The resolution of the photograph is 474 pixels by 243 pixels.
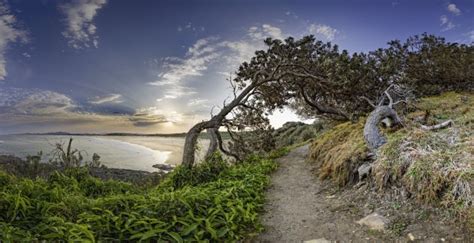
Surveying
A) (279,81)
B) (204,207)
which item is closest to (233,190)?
(204,207)

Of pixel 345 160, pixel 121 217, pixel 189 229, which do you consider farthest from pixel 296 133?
pixel 121 217

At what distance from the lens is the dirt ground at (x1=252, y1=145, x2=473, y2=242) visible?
405cm

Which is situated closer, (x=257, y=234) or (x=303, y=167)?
(x=257, y=234)

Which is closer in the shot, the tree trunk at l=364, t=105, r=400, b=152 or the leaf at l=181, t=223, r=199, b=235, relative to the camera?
the leaf at l=181, t=223, r=199, b=235

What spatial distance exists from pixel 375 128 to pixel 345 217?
10.4ft

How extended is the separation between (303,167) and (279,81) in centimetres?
335

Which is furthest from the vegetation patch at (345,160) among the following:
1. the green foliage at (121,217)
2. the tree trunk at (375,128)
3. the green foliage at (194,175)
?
the green foliage at (194,175)

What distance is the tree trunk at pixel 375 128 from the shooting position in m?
6.84

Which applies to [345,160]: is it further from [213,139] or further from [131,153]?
[131,153]

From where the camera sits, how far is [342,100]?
40.3 feet

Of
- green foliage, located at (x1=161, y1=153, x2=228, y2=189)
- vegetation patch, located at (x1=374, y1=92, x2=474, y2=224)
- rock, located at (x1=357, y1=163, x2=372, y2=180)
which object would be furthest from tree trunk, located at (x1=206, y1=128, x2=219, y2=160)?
vegetation patch, located at (x1=374, y1=92, x2=474, y2=224)

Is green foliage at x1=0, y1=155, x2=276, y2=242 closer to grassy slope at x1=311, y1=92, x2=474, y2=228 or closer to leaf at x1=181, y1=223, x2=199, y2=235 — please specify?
leaf at x1=181, y1=223, x2=199, y2=235

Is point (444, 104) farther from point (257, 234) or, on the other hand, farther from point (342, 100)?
point (257, 234)

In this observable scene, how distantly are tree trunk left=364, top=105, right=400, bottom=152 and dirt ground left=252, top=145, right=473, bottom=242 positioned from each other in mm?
1272
